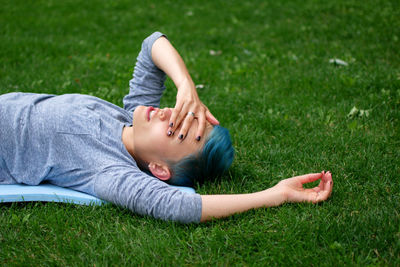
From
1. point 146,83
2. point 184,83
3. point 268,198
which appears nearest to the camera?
point 268,198

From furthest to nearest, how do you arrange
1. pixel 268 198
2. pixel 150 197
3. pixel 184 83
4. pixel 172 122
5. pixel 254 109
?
pixel 254 109 → pixel 184 83 → pixel 172 122 → pixel 268 198 → pixel 150 197

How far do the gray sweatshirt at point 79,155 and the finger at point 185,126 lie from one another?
0.34 m

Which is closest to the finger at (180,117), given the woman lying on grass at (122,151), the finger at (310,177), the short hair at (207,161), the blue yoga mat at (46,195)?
the woman lying on grass at (122,151)

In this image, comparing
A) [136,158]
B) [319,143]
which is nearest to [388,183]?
[319,143]

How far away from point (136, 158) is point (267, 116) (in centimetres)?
162

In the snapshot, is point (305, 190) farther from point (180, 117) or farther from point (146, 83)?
point (146, 83)

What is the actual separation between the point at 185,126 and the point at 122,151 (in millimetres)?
472

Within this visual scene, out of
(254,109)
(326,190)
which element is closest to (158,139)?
(326,190)

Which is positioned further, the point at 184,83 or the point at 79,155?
the point at 184,83

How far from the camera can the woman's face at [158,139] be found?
2.54 metres

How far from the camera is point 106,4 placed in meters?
9.05

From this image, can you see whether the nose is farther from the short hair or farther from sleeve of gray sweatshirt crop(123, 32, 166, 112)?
sleeve of gray sweatshirt crop(123, 32, 166, 112)

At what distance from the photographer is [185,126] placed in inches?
98.5

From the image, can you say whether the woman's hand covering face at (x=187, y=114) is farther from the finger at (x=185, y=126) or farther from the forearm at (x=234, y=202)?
the forearm at (x=234, y=202)
